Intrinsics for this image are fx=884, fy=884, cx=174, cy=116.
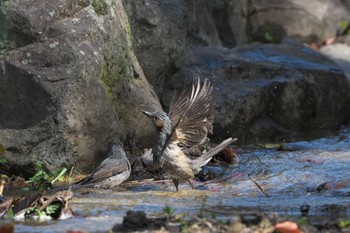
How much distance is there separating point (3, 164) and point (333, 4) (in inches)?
401

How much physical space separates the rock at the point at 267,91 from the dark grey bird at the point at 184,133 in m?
2.63

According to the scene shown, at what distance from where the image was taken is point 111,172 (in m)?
8.25

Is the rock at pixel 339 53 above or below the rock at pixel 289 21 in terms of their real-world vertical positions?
below

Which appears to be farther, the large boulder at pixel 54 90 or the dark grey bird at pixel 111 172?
the large boulder at pixel 54 90

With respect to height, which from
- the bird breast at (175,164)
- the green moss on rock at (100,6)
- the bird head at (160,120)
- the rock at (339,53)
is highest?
the green moss on rock at (100,6)

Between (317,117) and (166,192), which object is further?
(317,117)

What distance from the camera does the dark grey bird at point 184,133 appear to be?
8.22 m

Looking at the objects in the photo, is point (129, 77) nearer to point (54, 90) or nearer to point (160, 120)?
point (54, 90)

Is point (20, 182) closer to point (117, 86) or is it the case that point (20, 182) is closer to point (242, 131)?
point (117, 86)

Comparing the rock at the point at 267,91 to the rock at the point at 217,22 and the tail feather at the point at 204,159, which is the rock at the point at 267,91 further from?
the tail feather at the point at 204,159

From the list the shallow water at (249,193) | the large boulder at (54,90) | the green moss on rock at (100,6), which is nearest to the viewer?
the shallow water at (249,193)

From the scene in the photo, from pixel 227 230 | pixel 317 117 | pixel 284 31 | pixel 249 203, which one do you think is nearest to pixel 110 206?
pixel 249 203

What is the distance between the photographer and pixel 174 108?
28.3 feet

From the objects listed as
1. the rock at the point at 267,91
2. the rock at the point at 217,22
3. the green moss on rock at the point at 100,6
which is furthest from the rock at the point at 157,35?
the green moss on rock at the point at 100,6
